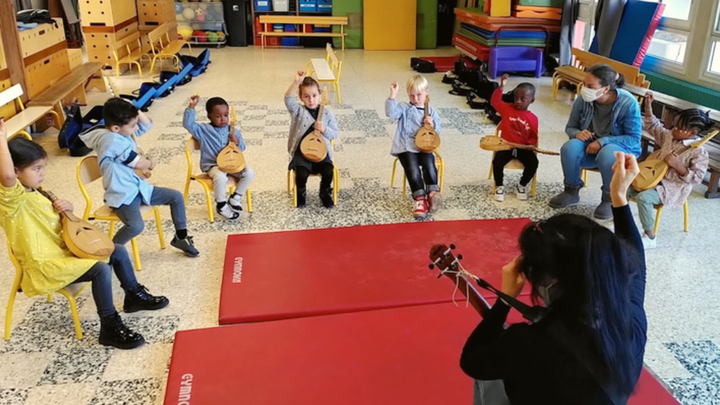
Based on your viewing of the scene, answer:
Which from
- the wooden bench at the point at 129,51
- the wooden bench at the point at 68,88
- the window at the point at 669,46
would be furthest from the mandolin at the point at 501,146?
the wooden bench at the point at 129,51

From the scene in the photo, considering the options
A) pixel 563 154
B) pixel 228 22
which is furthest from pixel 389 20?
pixel 563 154

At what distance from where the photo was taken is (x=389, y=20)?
11.2 m

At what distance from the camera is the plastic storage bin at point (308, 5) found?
11.4 m

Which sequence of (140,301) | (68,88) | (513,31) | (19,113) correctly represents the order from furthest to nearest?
(513,31)
(68,88)
(19,113)
(140,301)

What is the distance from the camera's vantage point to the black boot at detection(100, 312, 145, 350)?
8.52ft

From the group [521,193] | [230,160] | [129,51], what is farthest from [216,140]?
[129,51]

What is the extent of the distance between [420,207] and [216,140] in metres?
1.42

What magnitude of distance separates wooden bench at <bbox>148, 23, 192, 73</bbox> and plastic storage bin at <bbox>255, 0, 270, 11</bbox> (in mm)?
1959

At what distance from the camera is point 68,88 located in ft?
19.7

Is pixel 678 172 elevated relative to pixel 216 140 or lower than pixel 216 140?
lower

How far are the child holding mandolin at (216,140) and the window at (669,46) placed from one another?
4.71 m

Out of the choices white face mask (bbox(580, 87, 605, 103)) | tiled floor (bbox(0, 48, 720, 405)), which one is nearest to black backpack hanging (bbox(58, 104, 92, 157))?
tiled floor (bbox(0, 48, 720, 405))

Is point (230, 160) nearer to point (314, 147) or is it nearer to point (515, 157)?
point (314, 147)

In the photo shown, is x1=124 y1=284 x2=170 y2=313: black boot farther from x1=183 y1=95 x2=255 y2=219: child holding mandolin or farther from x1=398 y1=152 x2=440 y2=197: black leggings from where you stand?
x1=398 y1=152 x2=440 y2=197: black leggings
